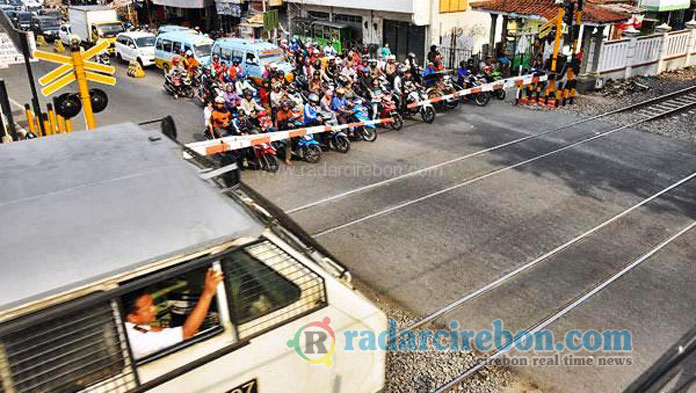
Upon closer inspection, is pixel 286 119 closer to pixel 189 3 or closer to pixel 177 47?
pixel 177 47

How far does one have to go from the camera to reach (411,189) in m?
11.1

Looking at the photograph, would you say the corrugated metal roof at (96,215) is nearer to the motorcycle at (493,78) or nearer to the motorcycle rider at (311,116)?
the motorcycle rider at (311,116)

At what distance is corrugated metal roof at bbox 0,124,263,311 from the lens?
305cm

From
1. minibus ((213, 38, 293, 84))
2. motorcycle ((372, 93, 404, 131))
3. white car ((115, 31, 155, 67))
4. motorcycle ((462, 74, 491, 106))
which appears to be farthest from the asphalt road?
white car ((115, 31, 155, 67))

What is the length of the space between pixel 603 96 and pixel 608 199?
9.81m

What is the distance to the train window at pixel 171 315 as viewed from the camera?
3.37 m

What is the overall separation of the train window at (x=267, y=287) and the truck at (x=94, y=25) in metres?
28.5

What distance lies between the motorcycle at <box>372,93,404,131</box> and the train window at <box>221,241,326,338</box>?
37.0 ft

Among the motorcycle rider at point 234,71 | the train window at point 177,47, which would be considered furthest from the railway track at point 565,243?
the train window at point 177,47

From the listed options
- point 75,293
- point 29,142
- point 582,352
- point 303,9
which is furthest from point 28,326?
point 303,9

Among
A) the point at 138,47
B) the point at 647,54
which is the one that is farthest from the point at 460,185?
the point at 138,47

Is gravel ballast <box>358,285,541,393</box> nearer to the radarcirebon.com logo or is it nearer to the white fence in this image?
the radarcirebon.com logo

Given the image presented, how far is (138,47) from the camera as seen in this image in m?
25.0

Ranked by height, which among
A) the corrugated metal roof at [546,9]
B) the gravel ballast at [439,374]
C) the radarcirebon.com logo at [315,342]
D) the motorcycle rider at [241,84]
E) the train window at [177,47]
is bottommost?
the gravel ballast at [439,374]
